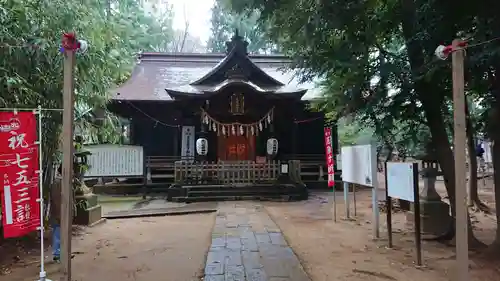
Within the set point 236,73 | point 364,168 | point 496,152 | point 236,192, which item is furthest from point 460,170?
point 236,73

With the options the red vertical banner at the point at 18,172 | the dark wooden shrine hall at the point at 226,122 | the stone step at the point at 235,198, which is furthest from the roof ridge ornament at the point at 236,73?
the red vertical banner at the point at 18,172

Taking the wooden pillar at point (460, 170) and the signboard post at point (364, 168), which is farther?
the signboard post at point (364, 168)

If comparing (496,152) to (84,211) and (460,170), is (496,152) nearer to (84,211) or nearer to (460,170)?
(460,170)

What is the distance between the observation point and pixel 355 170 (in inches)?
312

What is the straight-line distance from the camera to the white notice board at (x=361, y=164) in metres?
6.93

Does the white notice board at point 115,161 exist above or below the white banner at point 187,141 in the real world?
below

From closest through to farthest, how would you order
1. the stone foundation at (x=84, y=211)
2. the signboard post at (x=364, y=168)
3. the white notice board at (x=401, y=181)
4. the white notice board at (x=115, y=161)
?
1. the white notice board at (x=401, y=181)
2. the signboard post at (x=364, y=168)
3. the stone foundation at (x=84, y=211)
4. the white notice board at (x=115, y=161)

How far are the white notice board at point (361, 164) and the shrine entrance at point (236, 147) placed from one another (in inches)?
291

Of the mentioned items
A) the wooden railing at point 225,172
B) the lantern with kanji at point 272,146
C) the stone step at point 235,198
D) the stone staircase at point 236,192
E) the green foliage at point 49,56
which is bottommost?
the stone step at point 235,198

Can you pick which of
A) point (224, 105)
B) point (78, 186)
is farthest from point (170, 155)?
point (78, 186)

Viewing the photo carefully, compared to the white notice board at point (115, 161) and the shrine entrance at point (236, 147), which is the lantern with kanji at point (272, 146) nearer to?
the shrine entrance at point (236, 147)

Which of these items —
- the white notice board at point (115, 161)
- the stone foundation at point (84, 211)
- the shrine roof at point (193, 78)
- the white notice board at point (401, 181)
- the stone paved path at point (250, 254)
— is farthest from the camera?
the shrine roof at point (193, 78)

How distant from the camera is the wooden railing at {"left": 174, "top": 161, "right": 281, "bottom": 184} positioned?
13.0 m

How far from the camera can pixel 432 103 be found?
6.36 metres
